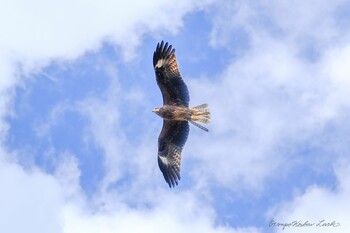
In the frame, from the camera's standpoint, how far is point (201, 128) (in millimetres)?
36469

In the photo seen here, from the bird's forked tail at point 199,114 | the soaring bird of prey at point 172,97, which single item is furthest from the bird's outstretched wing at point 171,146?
the bird's forked tail at point 199,114

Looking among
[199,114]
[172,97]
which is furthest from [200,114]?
[172,97]

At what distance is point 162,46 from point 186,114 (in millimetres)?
2806

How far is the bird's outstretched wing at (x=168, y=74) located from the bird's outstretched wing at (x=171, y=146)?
1.23 meters

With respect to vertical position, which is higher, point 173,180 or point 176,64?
point 176,64

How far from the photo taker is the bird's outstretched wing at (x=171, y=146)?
3800 cm

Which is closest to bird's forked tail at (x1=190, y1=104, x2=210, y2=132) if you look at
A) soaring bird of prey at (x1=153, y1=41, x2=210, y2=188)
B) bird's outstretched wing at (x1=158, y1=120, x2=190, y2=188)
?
soaring bird of prey at (x1=153, y1=41, x2=210, y2=188)

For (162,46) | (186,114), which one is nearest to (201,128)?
(186,114)

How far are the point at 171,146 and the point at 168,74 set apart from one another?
3039 millimetres

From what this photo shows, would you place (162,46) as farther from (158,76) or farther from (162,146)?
(162,146)

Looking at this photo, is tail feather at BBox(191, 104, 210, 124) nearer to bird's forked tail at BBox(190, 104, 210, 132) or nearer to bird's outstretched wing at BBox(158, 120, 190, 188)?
bird's forked tail at BBox(190, 104, 210, 132)

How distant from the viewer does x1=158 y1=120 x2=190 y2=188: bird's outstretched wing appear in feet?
125

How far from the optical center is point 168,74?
Result: 1465 inches

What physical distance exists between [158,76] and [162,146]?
3023 millimetres
